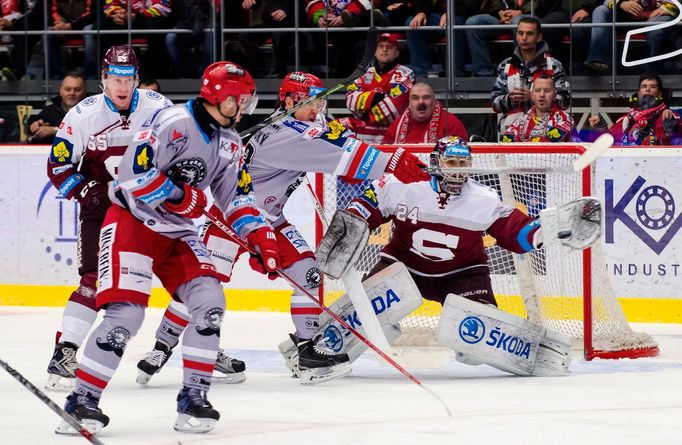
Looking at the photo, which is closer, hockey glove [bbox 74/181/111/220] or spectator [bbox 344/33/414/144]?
hockey glove [bbox 74/181/111/220]

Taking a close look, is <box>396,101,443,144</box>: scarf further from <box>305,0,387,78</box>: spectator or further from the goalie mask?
the goalie mask

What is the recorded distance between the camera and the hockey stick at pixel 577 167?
4.67 m

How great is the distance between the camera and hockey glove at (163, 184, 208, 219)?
408 cm

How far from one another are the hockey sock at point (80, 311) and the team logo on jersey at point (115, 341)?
104 centimetres

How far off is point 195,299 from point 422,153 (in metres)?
2.55

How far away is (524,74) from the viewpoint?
6.91 meters

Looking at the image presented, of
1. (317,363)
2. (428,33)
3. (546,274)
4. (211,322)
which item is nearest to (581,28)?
(428,33)

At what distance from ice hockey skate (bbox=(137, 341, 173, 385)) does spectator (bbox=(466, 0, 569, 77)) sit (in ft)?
9.54

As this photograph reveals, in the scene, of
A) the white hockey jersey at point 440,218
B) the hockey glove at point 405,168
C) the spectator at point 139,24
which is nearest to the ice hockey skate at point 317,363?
the white hockey jersey at point 440,218

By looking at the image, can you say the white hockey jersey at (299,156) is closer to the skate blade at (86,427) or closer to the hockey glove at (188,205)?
the hockey glove at (188,205)

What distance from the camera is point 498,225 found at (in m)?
5.28

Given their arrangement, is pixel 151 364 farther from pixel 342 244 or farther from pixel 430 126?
pixel 430 126

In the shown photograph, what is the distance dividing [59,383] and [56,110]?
2.91 meters

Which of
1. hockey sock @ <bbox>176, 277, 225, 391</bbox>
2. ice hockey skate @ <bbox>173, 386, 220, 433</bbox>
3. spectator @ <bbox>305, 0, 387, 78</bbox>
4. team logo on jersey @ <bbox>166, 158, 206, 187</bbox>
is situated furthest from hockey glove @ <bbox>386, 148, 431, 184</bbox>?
spectator @ <bbox>305, 0, 387, 78</bbox>
